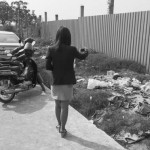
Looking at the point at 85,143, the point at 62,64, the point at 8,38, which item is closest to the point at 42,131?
the point at 85,143

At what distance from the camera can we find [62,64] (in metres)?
3.70

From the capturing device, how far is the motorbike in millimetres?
5520

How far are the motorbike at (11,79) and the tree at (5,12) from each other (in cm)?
2430

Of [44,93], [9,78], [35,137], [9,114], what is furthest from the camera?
[44,93]

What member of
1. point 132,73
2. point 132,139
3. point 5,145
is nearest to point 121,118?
point 132,139

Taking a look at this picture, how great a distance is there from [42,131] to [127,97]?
2116 mm

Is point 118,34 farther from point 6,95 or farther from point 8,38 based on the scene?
point 6,95

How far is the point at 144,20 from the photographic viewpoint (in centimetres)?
793

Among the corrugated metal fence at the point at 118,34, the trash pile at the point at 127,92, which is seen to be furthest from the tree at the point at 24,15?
the trash pile at the point at 127,92

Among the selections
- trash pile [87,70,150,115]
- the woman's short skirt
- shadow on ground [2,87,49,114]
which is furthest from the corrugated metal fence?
the woman's short skirt

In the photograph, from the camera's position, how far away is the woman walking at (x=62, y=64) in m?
3.65

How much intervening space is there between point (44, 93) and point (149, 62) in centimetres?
344

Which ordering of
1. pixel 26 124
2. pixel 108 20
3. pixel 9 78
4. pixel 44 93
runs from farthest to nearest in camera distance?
pixel 108 20, pixel 44 93, pixel 9 78, pixel 26 124

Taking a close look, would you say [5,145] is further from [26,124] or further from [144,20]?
[144,20]
